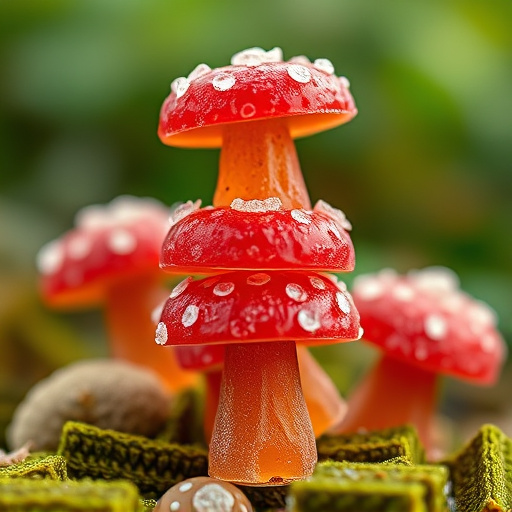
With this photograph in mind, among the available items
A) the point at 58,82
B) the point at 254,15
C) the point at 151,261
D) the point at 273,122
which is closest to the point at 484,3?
the point at 254,15

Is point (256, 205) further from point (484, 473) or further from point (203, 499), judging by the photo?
point (484, 473)

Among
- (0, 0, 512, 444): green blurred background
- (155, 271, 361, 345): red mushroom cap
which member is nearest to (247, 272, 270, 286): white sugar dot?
(155, 271, 361, 345): red mushroom cap

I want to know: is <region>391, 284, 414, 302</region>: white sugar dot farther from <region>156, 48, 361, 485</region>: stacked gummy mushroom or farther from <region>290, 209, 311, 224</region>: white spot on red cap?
<region>290, 209, 311, 224</region>: white spot on red cap

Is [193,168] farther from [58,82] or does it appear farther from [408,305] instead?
[408,305]

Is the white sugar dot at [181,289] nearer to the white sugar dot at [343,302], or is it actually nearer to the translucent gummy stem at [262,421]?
the translucent gummy stem at [262,421]

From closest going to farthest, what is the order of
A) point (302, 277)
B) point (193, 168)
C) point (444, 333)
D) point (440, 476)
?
point (440, 476) < point (302, 277) < point (444, 333) < point (193, 168)

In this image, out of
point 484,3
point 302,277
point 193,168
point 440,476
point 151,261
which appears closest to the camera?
point 440,476

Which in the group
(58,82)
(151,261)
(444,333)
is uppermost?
(58,82)

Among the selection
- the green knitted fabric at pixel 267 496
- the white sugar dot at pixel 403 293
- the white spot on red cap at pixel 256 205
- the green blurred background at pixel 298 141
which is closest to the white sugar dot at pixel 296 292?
the white spot on red cap at pixel 256 205
